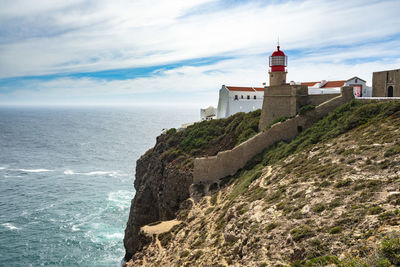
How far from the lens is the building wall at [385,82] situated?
2680cm

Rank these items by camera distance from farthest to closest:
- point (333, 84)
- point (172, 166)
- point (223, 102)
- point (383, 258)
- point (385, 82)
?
point (223, 102) → point (333, 84) → point (172, 166) → point (385, 82) → point (383, 258)

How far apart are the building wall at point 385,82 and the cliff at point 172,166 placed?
12973 millimetres

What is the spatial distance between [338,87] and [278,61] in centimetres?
1178

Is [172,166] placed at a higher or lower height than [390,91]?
lower

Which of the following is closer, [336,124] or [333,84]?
[336,124]

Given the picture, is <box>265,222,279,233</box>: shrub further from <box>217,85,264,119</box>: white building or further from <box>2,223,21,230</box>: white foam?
<box>2,223,21,230</box>: white foam

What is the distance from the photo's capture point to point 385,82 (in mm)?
28000

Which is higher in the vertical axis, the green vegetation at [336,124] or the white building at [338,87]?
the white building at [338,87]

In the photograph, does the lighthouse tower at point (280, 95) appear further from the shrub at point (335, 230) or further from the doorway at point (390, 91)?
the shrub at point (335, 230)


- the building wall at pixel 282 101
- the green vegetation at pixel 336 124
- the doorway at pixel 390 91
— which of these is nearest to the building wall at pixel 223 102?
the building wall at pixel 282 101

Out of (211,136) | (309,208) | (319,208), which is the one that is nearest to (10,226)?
(211,136)

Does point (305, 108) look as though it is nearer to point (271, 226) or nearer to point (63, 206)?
point (271, 226)

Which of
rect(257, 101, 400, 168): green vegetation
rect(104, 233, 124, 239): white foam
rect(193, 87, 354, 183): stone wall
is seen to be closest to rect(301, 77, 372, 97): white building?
rect(193, 87, 354, 183): stone wall

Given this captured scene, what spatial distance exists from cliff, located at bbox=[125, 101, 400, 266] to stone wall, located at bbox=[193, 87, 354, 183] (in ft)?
3.38
